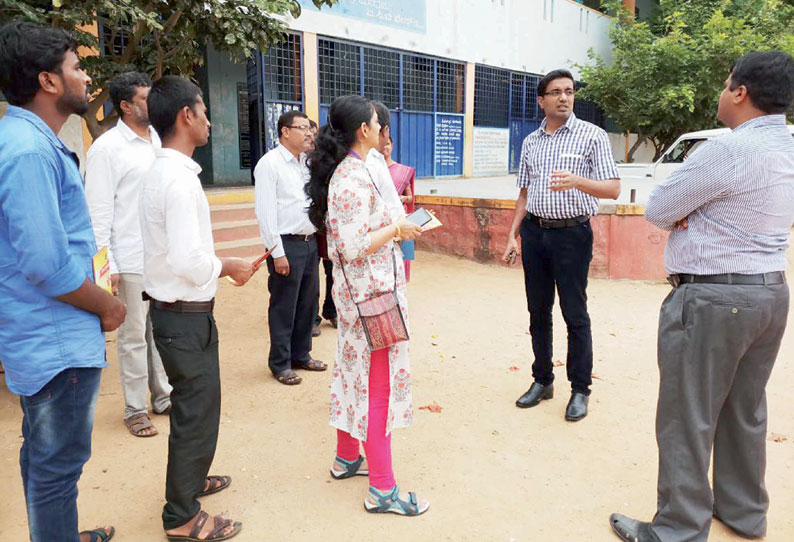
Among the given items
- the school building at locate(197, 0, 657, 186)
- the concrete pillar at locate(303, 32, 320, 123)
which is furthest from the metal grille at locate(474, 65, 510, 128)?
the concrete pillar at locate(303, 32, 320, 123)

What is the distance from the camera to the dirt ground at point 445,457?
254 centimetres

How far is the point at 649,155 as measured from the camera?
20.6m

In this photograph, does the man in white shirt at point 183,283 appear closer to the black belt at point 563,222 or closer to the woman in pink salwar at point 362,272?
the woman in pink salwar at point 362,272

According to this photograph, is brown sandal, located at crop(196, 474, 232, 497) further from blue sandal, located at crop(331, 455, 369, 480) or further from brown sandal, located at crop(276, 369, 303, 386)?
brown sandal, located at crop(276, 369, 303, 386)

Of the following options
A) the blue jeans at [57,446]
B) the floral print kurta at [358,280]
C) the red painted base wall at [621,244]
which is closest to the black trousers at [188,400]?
the blue jeans at [57,446]

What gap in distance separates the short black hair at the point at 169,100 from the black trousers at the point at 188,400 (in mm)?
707

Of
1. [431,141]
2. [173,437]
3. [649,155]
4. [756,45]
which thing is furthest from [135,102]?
[649,155]

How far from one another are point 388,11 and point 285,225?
8.98 metres

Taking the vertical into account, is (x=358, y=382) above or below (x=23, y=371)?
below

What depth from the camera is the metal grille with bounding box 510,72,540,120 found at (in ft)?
51.8

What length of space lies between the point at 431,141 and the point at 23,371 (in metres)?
12.2

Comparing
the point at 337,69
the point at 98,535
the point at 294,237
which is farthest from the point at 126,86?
the point at 337,69

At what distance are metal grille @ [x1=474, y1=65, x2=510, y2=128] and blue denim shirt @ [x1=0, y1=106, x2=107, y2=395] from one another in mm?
13552

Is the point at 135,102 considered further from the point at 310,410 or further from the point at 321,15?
the point at 321,15
